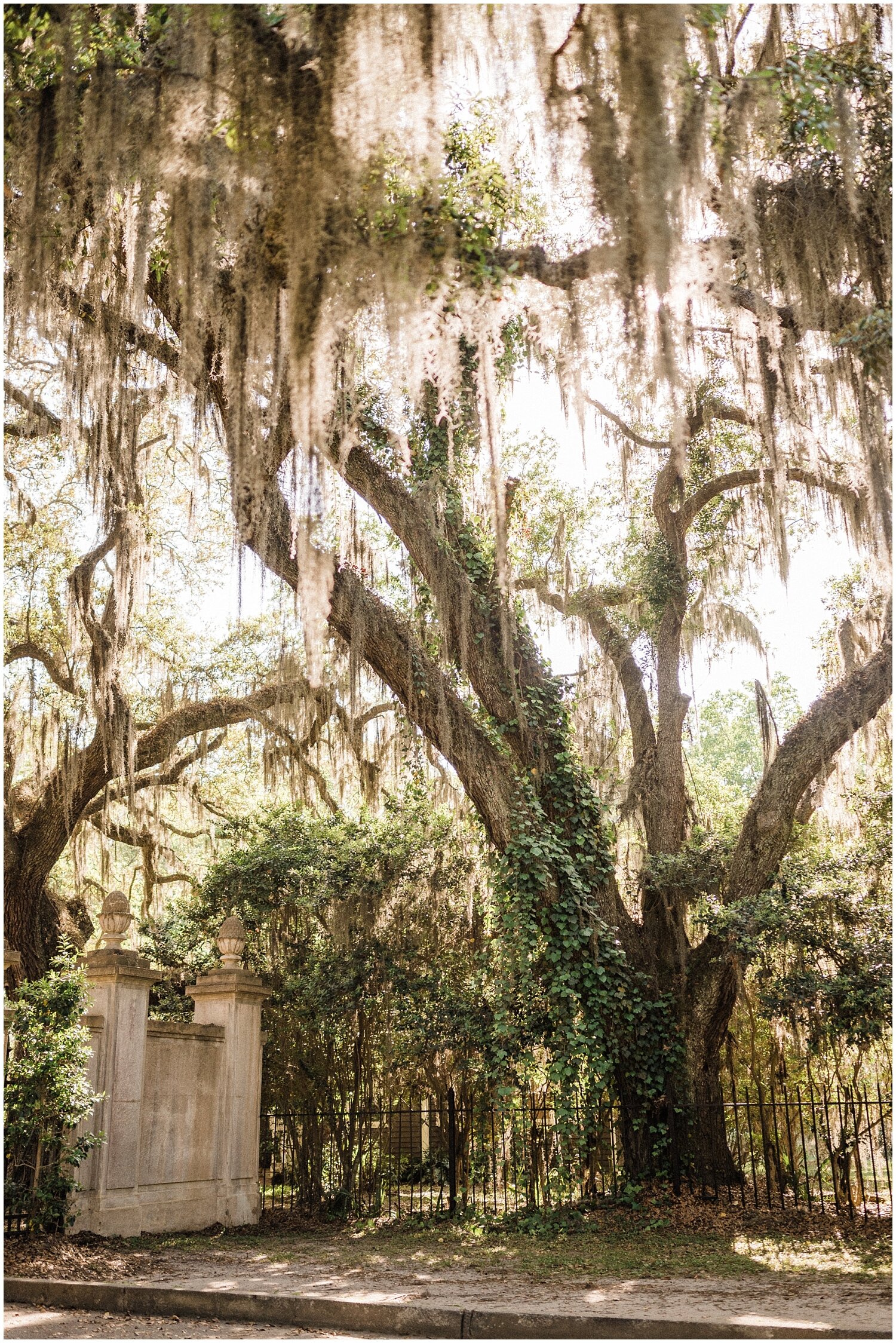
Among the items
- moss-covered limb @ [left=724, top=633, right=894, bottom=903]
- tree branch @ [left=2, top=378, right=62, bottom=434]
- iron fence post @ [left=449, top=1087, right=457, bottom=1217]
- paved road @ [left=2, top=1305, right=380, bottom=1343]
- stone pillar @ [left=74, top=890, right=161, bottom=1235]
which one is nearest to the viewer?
paved road @ [left=2, top=1305, right=380, bottom=1343]

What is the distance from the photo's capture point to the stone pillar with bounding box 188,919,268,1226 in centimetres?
1027

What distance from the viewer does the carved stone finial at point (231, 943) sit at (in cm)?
1073

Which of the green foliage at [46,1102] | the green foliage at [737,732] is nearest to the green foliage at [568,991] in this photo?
the green foliage at [46,1102]

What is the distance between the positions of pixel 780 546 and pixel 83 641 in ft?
24.8

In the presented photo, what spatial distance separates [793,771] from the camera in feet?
34.3

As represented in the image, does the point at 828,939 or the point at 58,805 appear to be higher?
the point at 58,805

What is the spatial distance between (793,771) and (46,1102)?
7202mm

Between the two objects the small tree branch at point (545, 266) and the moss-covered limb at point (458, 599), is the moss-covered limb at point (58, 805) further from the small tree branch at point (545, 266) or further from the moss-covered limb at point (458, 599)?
the small tree branch at point (545, 266)

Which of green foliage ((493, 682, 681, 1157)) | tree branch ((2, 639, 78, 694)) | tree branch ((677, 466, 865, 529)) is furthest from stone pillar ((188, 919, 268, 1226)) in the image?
tree branch ((677, 466, 865, 529))

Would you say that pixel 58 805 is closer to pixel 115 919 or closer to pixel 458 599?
pixel 115 919

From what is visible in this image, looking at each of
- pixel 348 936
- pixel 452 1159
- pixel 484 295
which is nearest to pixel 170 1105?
pixel 452 1159

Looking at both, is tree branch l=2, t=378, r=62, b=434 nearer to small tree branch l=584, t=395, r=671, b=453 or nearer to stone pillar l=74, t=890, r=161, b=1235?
stone pillar l=74, t=890, r=161, b=1235

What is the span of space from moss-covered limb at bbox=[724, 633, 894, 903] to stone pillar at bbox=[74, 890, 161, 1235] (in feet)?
18.5

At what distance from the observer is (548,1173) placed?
10.1 m
